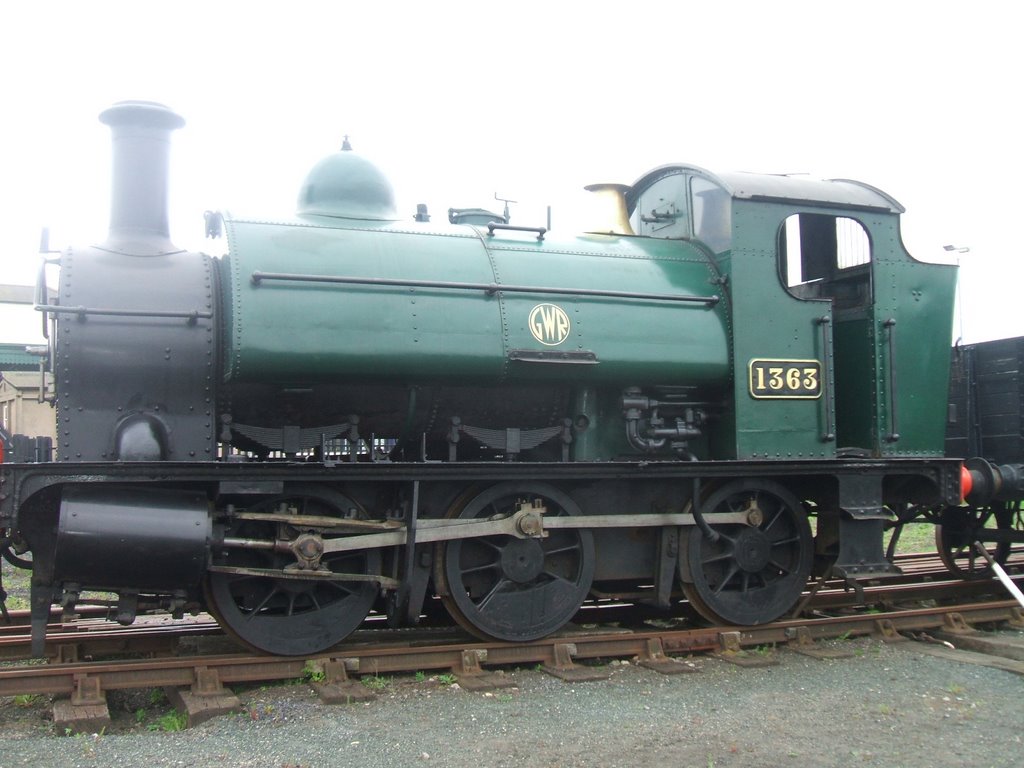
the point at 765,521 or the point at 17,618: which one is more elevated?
the point at 765,521

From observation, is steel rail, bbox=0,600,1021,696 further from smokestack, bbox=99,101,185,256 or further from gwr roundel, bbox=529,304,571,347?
smokestack, bbox=99,101,185,256

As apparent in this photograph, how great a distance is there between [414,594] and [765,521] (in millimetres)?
2928

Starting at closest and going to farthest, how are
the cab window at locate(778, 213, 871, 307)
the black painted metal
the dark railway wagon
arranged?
the black painted metal < the cab window at locate(778, 213, 871, 307) < the dark railway wagon

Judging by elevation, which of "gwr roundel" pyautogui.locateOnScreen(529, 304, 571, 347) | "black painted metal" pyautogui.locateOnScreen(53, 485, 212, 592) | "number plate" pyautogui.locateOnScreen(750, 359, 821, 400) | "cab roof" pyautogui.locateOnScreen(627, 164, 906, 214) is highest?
"cab roof" pyautogui.locateOnScreen(627, 164, 906, 214)

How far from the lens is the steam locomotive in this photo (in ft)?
19.5

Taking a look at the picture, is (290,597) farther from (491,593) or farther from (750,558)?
(750,558)

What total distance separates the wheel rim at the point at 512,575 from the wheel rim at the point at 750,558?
91 centimetres

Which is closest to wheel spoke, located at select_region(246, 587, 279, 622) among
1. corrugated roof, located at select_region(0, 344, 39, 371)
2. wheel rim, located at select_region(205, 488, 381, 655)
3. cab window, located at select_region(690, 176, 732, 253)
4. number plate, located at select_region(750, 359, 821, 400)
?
wheel rim, located at select_region(205, 488, 381, 655)

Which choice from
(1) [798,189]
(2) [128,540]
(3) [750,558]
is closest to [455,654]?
(2) [128,540]

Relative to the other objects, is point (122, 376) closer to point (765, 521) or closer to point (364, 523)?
Result: point (364, 523)

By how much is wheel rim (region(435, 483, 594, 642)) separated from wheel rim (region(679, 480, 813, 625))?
3.00ft

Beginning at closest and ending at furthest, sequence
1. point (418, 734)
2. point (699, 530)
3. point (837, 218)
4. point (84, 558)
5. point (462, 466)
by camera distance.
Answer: point (418, 734), point (84, 558), point (462, 466), point (699, 530), point (837, 218)

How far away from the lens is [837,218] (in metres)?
8.43

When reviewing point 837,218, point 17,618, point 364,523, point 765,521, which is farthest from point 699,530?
point 17,618
